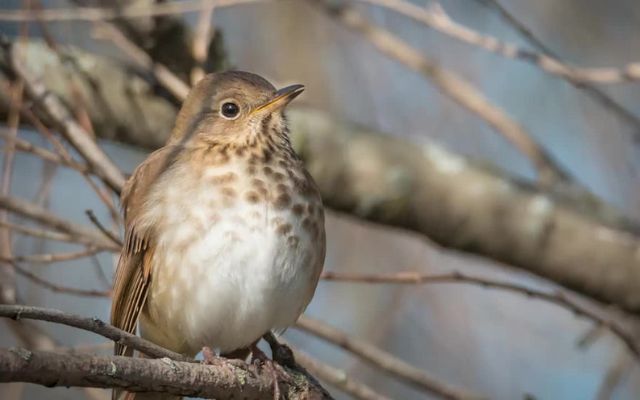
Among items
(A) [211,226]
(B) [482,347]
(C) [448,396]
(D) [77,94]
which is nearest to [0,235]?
(D) [77,94]

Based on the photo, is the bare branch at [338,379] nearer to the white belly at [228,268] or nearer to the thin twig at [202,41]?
the white belly at [228,268]

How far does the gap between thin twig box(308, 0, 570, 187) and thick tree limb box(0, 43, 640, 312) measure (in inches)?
10.6

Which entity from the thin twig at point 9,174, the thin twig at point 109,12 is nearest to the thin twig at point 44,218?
the thin twig at point 9,174

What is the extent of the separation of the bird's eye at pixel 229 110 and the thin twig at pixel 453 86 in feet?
4.87

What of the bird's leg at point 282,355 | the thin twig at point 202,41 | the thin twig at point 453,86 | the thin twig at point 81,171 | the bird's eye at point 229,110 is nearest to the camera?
the bird's leg at point 282,355

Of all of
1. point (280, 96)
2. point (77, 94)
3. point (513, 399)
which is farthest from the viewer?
point (513, 399)

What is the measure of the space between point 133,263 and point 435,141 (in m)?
3.27

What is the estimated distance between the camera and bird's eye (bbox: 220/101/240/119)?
4289mm

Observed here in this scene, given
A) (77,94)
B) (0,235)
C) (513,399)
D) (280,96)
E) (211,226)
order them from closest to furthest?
(211,226) < (280,96) < (0,235) < (77,94) < (513,399)

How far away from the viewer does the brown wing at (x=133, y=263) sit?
3.94m

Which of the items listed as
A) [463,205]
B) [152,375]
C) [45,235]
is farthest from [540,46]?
[152,375]

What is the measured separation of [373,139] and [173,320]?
205cm

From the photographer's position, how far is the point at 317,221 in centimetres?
398

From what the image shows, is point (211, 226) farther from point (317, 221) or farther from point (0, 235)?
point (0, 235)
